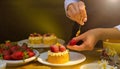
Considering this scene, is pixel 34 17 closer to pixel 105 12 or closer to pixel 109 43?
pixel 105 12

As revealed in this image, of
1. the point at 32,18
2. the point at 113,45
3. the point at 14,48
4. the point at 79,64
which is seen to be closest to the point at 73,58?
the point at 79,64

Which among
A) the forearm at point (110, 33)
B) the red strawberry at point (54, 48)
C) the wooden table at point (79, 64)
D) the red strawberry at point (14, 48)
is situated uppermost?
the forearm at point (110, 33)

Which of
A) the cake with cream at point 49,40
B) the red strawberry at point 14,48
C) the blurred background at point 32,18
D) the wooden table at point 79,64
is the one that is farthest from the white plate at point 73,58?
the blurred background at point 32,18

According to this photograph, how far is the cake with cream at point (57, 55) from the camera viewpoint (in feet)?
4.85

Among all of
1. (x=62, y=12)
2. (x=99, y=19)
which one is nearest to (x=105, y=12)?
(x=99, y=19)

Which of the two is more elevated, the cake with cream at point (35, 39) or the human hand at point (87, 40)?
the human hand at point (87, 40)

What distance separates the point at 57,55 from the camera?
1.52 meters

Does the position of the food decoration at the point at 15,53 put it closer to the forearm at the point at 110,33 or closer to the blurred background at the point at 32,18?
the forearm at the point at 110,33

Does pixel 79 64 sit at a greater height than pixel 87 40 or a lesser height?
lesser

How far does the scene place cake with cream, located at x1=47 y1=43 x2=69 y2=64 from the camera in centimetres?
148

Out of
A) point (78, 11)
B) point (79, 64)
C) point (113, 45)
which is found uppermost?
point (78, 11)

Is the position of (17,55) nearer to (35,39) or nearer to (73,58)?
(73,58)

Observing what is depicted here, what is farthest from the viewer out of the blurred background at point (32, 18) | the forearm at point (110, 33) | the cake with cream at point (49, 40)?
the blurred background at point (32, 18)

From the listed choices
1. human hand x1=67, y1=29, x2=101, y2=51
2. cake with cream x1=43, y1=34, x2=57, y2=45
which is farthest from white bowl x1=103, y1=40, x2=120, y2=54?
cake with cream x1=43, y1=34, x2=57, y2=45
